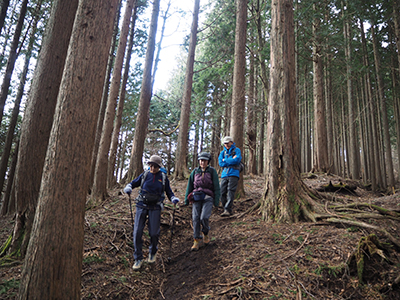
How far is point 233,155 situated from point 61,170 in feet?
16.2

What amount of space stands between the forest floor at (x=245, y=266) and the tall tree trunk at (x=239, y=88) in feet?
10.8

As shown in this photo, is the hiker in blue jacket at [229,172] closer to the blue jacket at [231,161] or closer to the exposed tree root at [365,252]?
the blue jacket at [231,161]

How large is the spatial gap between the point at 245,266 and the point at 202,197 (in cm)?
182

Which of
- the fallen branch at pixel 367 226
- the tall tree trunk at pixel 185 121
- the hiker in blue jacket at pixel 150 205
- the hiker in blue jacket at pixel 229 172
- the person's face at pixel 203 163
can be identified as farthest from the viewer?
the tall tree trunk at pixel 185 121

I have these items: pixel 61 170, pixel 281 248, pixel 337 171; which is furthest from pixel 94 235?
pixel 337 171

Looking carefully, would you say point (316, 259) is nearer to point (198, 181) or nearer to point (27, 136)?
point (198, 181)

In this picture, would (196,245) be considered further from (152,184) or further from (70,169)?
(70,169)

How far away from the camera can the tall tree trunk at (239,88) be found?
877 cm

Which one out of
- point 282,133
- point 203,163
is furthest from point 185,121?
point 282,133

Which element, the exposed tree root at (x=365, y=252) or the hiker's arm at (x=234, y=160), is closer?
the exposed tree root at (x=365, y=252)

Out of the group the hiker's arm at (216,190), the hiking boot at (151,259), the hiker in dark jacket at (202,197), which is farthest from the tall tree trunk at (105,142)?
the hiker's arm at (216,190)

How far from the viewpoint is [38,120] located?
4586 millimetres

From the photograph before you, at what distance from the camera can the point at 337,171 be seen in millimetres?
22688

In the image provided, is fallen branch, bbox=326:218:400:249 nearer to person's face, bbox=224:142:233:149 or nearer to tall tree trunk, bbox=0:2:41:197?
person's face, bbox=224:142:233:149
